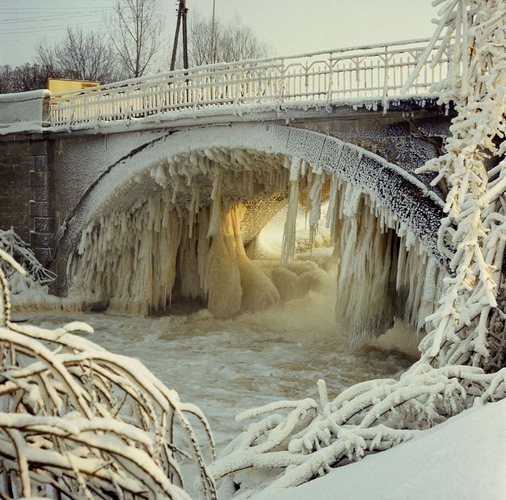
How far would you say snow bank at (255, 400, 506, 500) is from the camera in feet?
8.72

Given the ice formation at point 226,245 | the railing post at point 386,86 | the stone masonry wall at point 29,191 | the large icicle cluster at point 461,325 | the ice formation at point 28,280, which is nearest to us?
the large icicle cluster at point 461,325

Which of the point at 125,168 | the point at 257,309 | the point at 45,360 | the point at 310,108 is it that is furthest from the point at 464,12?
the point at 257,309

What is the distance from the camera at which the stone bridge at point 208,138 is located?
8867 millimetres

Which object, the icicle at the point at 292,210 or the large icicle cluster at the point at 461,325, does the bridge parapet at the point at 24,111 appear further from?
the large icicle cluster at the point at 461,325

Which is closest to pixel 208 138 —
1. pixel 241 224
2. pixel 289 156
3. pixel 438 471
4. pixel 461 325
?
pixel 289 156

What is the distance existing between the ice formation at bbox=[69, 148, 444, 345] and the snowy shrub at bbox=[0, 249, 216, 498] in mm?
7415

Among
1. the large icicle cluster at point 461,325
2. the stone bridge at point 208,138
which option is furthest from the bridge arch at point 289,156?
the large icicle cluster at point 461,325

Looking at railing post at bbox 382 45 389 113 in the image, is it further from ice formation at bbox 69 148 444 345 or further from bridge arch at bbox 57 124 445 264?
ice formation at bbox 69 148 444 345

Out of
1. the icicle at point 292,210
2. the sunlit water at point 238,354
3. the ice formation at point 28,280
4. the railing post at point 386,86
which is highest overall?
the railing post at point 386,86

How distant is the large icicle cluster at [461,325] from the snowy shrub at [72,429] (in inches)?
83.6

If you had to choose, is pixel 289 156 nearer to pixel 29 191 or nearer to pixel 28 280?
pixel 28 280

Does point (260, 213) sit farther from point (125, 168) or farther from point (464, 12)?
point (464, 12)

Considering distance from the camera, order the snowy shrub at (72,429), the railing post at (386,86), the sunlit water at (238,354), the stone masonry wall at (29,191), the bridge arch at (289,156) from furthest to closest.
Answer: the stone masonry wall at (29,191), the sunlit water at (238,354), the railing post at (386,86), the bridge arch at (289,156), the snowy shrub at (72,429)

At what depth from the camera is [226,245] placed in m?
13.6
